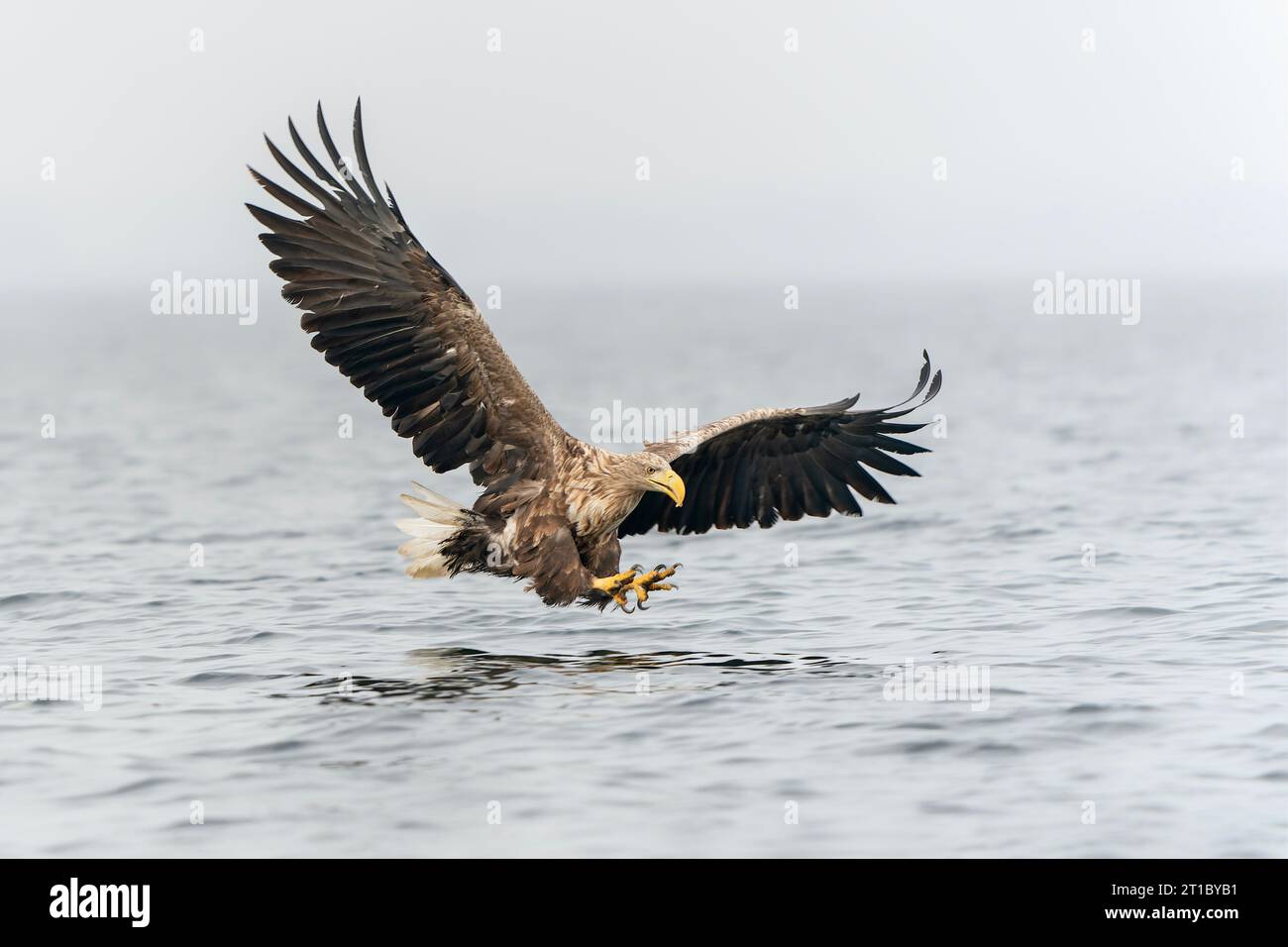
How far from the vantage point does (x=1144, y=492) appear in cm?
1905

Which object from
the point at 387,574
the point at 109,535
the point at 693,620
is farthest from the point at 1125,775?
the point at 109,535

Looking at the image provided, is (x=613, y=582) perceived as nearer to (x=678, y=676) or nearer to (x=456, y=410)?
(x=678, y=676)

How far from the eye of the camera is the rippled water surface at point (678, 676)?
291 inches

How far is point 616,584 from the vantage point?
10.2 metres


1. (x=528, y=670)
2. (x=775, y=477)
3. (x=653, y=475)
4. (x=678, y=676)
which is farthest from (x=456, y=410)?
(x=775, y=477)

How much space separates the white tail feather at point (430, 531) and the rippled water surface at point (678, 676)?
1.84ft

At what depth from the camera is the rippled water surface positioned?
7395 millimetres

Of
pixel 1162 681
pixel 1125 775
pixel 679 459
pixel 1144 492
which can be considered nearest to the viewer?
pixel 1125 775

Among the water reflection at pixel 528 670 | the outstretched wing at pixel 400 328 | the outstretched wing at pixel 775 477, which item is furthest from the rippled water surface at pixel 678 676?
the outstretched wing at pixel 400 328

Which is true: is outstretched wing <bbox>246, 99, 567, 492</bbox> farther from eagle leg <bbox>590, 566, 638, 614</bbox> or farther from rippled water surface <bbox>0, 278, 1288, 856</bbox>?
rippled water surface <bbox>0, 278, 1288, 856</bbox>

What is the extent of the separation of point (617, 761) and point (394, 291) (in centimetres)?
333

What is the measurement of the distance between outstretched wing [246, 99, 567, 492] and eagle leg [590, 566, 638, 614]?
0.83m

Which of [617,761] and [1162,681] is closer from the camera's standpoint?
[617,761]

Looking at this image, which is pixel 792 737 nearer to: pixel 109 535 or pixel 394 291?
pixel 394 291
